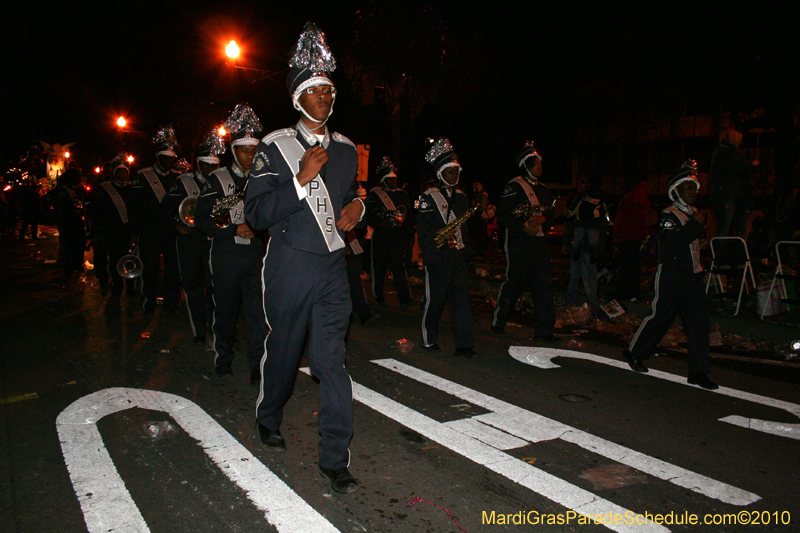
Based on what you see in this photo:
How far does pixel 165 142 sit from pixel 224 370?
4872mm

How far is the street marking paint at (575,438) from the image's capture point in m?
3.70

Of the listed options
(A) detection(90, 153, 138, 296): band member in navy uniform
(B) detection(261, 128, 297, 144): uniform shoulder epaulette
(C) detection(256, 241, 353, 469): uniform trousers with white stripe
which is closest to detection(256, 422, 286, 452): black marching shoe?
(C) detection(256, 241, 353, 469): uniform trousers with white stripe

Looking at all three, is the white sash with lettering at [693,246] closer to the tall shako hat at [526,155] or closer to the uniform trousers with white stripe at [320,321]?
the tall shako hat at [526,155]

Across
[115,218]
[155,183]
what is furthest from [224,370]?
[115,218]

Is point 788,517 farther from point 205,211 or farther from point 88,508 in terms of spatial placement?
point 205,211

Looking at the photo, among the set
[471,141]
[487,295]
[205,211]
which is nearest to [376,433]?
[205,211]

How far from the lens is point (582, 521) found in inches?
130

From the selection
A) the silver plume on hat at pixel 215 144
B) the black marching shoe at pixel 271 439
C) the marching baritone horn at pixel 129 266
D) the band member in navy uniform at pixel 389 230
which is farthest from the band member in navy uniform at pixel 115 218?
the black marching shoe at pixel 271 439

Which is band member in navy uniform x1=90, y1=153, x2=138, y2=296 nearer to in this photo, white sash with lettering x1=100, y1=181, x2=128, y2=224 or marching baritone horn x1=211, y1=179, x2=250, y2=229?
white sash with lettering x1=100, y1=181, x2=128, y2=224

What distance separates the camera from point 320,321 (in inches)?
149

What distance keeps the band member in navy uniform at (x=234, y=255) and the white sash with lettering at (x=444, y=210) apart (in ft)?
6.97

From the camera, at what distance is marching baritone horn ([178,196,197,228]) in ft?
22.8

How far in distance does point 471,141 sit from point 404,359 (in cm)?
2388

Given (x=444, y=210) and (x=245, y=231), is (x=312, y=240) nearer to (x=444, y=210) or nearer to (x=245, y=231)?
(x=245, y=231)
